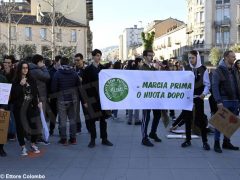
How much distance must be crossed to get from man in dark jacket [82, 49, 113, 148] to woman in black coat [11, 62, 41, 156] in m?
1.27

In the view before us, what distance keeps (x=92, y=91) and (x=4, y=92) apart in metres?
1.97

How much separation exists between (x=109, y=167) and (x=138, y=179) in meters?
0.89

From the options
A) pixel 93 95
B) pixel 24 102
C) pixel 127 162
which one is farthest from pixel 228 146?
pixel 24 102

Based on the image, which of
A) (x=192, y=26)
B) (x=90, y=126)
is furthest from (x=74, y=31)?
(x=90, y=126)

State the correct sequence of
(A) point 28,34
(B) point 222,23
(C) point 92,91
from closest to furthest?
(C) point 92,91 < (A) point 28,34 < (B) point 222,23

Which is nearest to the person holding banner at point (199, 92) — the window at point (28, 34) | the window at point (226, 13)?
the window at point (28, 34)

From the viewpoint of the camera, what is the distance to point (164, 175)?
6.71m

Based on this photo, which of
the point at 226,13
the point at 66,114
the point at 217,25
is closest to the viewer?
the point at 66,114

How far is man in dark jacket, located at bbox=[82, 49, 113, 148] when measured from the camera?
30.1 ft

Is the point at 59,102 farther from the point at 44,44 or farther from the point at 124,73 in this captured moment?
the point at 44,44

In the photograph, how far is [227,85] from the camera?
8258 mm

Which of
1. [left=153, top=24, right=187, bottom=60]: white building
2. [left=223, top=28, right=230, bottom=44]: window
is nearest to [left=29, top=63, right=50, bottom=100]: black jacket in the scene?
[left=153, top=24, right=187, bottom=60]: white building

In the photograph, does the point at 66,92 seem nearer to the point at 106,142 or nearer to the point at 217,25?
the point at 106,142

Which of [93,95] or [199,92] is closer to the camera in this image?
[199,92]
